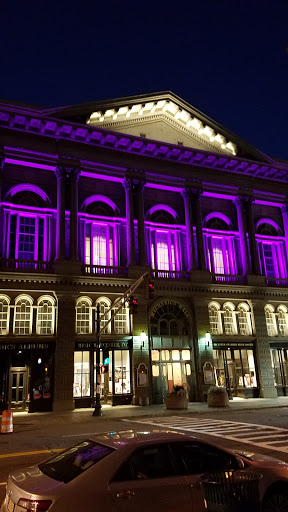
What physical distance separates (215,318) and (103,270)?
9828 mm

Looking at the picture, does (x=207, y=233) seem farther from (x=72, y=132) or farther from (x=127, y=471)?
(x=127, y=471)

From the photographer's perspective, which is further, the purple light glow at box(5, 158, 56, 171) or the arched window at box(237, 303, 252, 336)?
the arched window at box(237, 303, 252, 336)

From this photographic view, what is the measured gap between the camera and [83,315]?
2947 centimetres

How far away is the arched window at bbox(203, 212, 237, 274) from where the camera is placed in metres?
35.4

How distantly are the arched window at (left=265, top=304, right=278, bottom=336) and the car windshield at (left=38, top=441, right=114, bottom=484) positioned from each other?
31483mm

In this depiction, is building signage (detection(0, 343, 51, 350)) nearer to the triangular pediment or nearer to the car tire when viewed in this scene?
the triangular pediment

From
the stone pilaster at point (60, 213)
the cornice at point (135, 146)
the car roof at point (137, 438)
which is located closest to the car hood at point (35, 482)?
the car roof at point (137, 438)

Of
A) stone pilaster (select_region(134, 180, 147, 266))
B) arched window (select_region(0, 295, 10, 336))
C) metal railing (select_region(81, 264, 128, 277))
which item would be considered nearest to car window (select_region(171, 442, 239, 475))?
arched window (select_region(0, 295, 10, 336))

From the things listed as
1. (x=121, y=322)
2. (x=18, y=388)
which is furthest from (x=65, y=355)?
(x=121, y=322)

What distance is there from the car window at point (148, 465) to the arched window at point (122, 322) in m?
24.8

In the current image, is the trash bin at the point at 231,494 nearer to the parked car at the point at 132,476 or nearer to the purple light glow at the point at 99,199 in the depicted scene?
the parked car at the point at 132,476

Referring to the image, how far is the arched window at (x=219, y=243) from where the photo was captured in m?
35.4

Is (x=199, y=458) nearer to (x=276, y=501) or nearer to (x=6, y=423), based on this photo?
(x=276, y=501)

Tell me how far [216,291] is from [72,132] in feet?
53.1
